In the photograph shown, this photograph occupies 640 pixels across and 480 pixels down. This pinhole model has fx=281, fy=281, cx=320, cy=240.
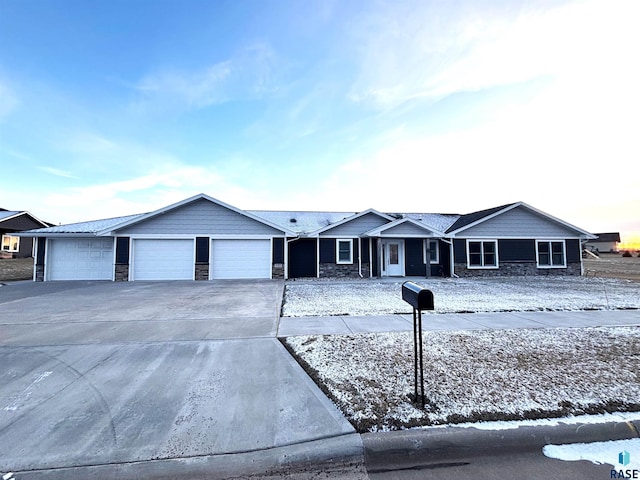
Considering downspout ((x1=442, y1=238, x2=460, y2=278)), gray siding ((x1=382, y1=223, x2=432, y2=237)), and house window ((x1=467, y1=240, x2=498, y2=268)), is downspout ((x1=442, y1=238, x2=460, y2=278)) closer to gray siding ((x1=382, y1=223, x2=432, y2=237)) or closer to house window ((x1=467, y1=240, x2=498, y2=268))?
house window ((x1=467, y1=240, x2=498, y2=268))

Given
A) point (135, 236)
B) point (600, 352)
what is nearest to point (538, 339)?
point (600, 352)

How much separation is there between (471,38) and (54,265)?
21.4m

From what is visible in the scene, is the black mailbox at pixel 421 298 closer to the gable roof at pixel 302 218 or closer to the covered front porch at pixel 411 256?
the covered front porch at pixel 411 256

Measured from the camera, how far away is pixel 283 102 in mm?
14555

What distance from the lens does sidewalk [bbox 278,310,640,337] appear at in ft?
18.5

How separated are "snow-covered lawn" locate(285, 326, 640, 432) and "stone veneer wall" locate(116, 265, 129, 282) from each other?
1353 cm

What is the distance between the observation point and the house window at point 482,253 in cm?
1706

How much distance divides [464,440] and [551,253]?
20.0 m

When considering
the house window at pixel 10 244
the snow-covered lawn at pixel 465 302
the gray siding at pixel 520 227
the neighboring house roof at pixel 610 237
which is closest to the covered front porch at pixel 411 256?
the gray siding at pixel 520 227

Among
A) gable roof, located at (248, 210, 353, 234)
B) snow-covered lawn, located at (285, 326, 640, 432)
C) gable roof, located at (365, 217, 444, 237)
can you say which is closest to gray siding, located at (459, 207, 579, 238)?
gable roof, located at (365, 217, 444, 237)

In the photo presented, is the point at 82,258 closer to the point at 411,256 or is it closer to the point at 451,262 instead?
the point at 411,256

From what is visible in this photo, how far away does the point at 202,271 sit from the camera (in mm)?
15047

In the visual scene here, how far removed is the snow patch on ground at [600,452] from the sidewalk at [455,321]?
10.3ft

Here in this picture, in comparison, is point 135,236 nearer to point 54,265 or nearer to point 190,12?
point 54,265
